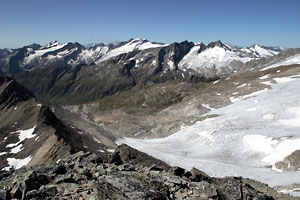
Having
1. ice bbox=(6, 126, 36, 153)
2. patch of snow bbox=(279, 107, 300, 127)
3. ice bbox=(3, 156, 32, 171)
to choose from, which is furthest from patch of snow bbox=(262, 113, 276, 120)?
ice bbox=(6, 126, 36, 153)

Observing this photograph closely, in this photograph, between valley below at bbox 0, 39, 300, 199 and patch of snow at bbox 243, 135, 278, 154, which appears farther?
A: patch of snow at bbox 243, 135, 278, 154

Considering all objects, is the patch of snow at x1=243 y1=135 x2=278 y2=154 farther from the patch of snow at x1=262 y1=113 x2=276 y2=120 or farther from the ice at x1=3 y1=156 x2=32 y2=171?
the ice at x1=3 y1=156 x2=32 y2=171

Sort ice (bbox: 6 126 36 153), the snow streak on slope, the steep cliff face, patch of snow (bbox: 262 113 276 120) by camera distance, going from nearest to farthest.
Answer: the snow streak on slope → the steep cliff face → patch of snow (bbox: 262 113 276 120) → ice (bbox: 6 126 36 153)

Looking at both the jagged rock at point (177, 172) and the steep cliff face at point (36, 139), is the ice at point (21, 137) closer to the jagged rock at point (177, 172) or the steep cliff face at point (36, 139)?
the steep cliff face at point (36, 139)

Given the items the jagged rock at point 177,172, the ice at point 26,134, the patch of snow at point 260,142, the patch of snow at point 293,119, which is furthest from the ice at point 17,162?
the patch of snow at point 293,119

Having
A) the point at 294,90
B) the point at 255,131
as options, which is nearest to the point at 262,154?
the point at 255,131

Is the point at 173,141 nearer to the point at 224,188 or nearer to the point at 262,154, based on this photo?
the point at 262,154

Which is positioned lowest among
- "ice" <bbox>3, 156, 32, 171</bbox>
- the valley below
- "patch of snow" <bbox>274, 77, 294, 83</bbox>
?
"ice" <bbox>3, 156, 32, 171</bbox>

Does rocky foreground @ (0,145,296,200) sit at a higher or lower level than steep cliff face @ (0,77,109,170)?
higher

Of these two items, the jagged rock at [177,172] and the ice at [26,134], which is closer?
the jagged rock at [177,172]
